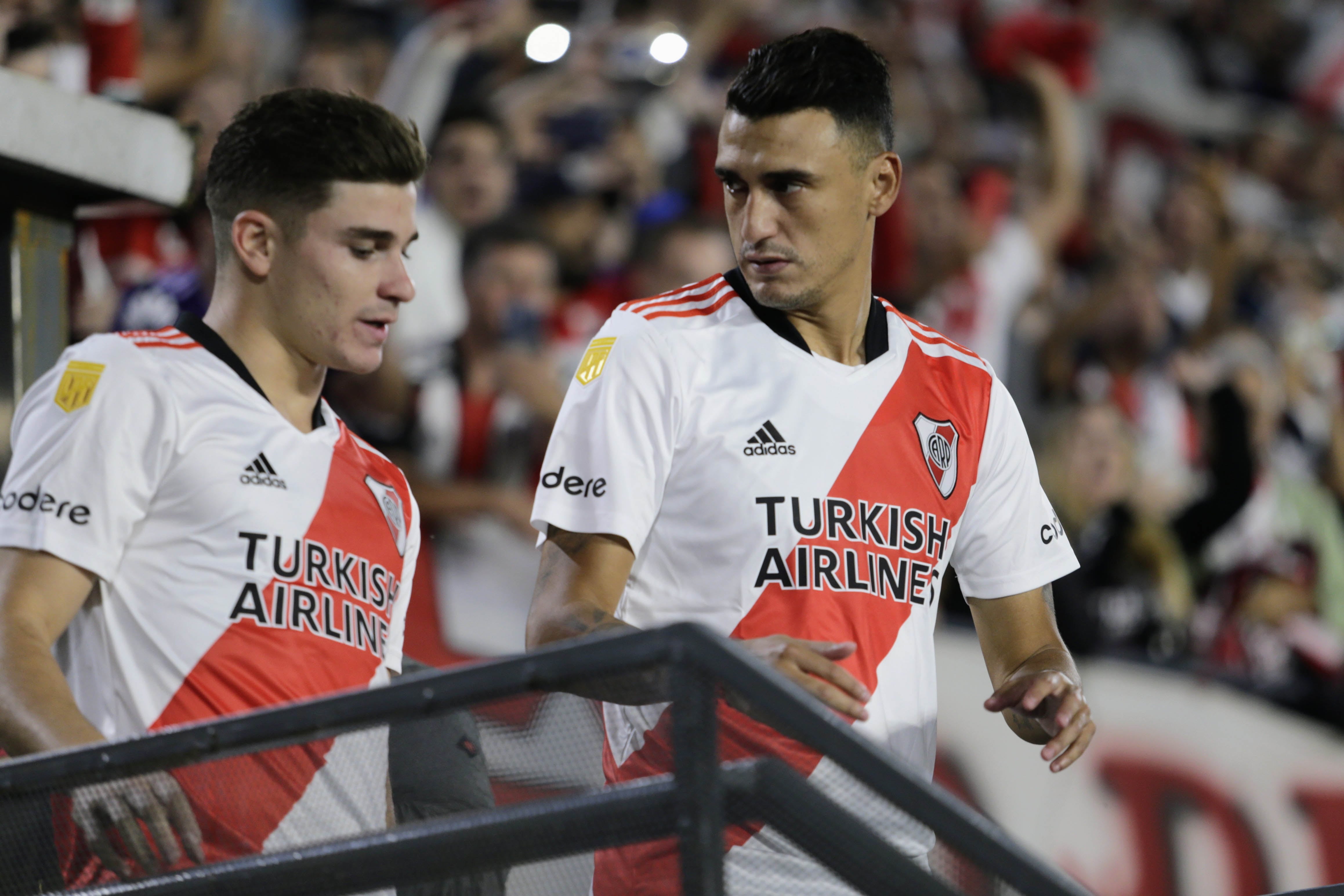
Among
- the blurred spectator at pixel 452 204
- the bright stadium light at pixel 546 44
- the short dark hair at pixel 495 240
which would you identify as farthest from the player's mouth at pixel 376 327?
the bright stadium light at pixel 546 44

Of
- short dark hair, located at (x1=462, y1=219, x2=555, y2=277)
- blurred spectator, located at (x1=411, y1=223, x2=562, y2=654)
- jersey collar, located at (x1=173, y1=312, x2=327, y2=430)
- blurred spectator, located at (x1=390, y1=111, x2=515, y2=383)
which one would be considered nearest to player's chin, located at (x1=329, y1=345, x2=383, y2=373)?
jersey collar, located at (x1=173, y1=312, x2=327, y2=430)

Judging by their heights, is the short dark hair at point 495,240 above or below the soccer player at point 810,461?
above

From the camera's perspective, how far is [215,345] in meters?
2.42

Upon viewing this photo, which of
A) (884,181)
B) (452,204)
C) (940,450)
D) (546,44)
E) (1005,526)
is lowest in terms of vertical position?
(1005,526)

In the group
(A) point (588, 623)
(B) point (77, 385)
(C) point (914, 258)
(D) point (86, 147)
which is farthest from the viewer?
(C) point (914, 258)

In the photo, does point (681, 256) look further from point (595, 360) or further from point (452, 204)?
point (595, 360)

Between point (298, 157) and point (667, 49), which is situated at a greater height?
point (667, 49)

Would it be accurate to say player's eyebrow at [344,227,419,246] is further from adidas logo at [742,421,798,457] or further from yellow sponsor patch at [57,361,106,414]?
adidas logo at [742,421,798,457]

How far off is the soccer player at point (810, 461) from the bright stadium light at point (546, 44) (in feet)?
11.5

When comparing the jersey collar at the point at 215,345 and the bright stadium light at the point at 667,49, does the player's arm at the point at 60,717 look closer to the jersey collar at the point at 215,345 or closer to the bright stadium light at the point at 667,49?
the jersey collar at the point at 215,345

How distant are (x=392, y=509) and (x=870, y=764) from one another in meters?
1.23

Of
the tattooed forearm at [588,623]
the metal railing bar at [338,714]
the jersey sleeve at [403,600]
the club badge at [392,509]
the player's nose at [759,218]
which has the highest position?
the player's nose at [759,218]

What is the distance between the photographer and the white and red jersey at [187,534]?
2.15 metres

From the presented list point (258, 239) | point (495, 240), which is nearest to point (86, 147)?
point (258, 239)
